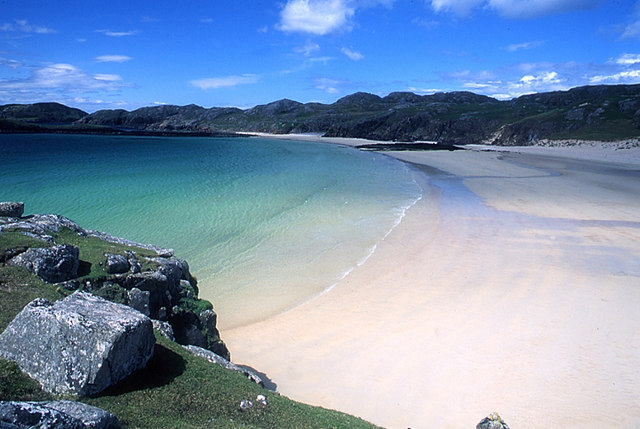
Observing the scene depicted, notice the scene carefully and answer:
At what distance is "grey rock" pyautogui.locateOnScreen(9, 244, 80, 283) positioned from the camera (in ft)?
25.4

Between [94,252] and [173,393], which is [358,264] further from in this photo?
[173,393]

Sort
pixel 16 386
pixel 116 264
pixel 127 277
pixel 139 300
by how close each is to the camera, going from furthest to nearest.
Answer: pixel 116 264, pixel 127 277, pixel 139 300, pixel 16 386

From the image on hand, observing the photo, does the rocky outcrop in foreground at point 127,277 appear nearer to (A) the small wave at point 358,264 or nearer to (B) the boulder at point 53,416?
(A) the small wave at point 358,264

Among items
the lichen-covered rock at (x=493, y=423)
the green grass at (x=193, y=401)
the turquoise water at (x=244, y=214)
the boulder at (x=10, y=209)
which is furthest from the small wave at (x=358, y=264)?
the boulder at (x=10, y=209)

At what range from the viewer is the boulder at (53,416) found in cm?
334

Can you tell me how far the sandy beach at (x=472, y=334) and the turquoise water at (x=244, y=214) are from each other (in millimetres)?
1712

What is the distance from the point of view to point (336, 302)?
13125mm

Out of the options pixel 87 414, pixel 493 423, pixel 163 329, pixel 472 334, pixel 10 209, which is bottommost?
pixel 472 334

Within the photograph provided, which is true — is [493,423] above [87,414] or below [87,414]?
below

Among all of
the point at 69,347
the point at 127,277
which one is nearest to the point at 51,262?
the point at 127,277

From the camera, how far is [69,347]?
16.1 ft

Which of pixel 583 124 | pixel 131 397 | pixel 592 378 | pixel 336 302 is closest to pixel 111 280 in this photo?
pixel 131 397

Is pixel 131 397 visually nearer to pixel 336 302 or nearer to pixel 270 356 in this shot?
pixel 270 356

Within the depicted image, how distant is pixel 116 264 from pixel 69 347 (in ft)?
13.9
